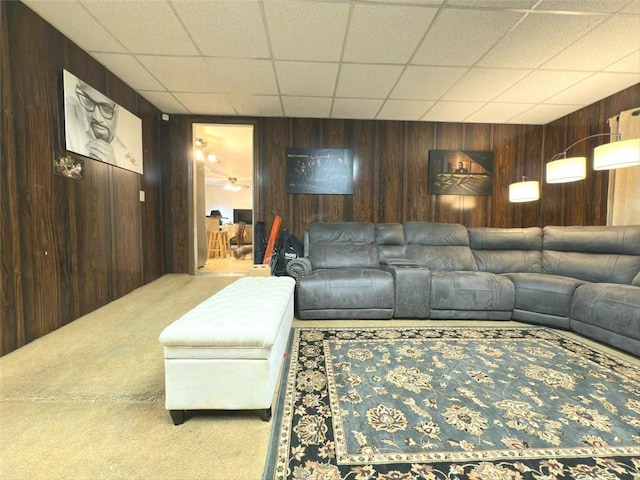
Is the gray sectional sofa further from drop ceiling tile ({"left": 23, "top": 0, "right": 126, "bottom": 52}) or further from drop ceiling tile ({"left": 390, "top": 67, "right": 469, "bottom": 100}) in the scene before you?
drop ceiling tile ({"left": 23, "top": 0, "right": 126, "bottom": 52})

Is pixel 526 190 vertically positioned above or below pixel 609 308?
above

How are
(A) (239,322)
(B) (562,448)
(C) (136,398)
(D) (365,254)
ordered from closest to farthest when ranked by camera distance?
1. (B) (562,448)
2. (A) (239,322)
3. (C) (136,398)
4. (D) (365,254)

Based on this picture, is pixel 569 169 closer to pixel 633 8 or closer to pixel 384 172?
pixel 633 8

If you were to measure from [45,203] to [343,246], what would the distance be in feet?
9.23

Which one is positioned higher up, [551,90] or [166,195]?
[551,90]

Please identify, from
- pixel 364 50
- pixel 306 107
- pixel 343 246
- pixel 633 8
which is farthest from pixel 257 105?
pixel 633 8

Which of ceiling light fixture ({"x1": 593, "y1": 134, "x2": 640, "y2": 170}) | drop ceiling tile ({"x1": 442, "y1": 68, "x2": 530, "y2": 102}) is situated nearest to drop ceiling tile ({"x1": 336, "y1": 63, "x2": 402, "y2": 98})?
drop ceiling tile ({"x1": 442, "y1": 68, "x2": 530, "y2": 102})

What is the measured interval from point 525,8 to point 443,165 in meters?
2.45

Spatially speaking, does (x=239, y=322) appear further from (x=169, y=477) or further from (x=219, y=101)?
(x=219, y=101)

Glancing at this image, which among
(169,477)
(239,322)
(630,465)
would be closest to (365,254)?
(239,322)

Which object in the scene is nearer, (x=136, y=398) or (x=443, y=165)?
(x=136, y=398)

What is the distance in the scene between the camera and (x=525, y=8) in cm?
197

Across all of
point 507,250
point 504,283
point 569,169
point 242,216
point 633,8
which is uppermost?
point 633,8

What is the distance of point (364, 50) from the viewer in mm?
2453
